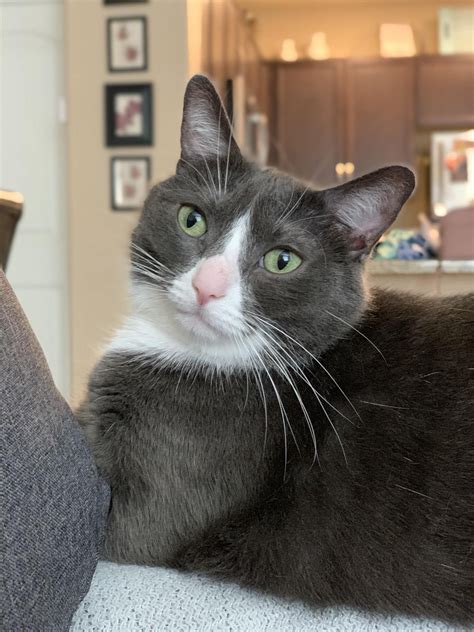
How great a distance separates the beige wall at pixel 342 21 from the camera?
505 cm

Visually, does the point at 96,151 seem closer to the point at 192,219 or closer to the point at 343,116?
the point at 343,116

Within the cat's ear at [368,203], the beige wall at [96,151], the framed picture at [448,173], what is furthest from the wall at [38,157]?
the cat's ear at [368,203]

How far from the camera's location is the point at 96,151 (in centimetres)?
336

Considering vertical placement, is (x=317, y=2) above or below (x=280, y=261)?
above

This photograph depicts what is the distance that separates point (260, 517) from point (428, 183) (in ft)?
15.3

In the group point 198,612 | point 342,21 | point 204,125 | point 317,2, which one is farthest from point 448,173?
point 198,612

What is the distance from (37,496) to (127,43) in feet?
10.0

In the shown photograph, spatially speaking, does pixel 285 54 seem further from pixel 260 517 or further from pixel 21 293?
pixel 260 517

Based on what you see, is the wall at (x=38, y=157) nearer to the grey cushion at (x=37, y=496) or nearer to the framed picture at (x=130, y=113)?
the framed picture at (x=130, y=113)

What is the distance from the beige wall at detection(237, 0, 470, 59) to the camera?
5051mm

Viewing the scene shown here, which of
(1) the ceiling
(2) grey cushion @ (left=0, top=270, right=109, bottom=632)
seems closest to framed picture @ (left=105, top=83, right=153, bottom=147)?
(1) the ceiling

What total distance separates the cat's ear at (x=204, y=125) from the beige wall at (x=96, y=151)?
229 centimetres

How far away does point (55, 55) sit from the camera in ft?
11.3

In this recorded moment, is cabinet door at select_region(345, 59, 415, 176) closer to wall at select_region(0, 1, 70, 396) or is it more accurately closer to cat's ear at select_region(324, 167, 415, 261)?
wall at select_region(0, 1, 70, 396)
